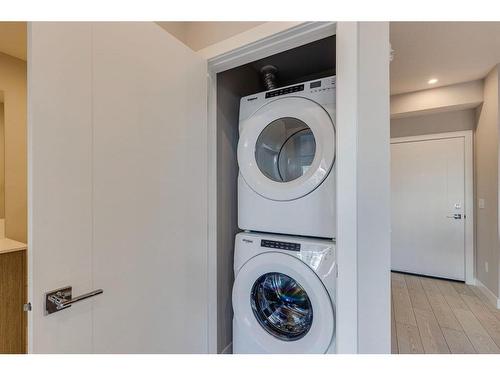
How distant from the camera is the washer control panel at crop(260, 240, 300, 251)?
123 cm

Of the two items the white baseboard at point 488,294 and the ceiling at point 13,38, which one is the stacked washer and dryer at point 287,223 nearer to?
the ceiling at point 13,38

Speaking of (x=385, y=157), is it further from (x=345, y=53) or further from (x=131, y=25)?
(x=131, y=25)

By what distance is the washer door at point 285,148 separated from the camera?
3.91ft

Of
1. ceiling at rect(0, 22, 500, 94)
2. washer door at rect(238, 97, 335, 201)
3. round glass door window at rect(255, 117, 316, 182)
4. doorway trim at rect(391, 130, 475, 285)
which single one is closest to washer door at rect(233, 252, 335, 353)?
washer door at rect(238, 97, 335, 201)

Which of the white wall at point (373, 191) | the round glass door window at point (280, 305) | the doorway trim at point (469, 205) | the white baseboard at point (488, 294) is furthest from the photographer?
the doorway trim at point (469, 205)

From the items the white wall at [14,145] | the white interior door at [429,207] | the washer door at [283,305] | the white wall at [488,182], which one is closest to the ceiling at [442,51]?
the white wall at [488,182]

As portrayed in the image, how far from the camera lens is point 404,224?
3389 millimetres

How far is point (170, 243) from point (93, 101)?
612 millimetres

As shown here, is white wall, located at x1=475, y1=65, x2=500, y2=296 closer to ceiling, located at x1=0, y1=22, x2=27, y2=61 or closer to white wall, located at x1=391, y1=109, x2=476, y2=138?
white wall, located at x1=391, y1=109, x2=476, y2=138

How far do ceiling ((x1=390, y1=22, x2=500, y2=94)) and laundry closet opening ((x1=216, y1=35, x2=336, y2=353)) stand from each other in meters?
0.84

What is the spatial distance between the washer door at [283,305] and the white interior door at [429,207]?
2696 mm

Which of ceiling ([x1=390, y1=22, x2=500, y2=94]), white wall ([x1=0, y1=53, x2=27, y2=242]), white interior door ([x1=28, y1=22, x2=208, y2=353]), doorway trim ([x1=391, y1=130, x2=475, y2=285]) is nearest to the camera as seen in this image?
white interior door ([x1=28, y1=22, x2=208, y2=353])

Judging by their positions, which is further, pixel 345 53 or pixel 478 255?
pixel 478 255
